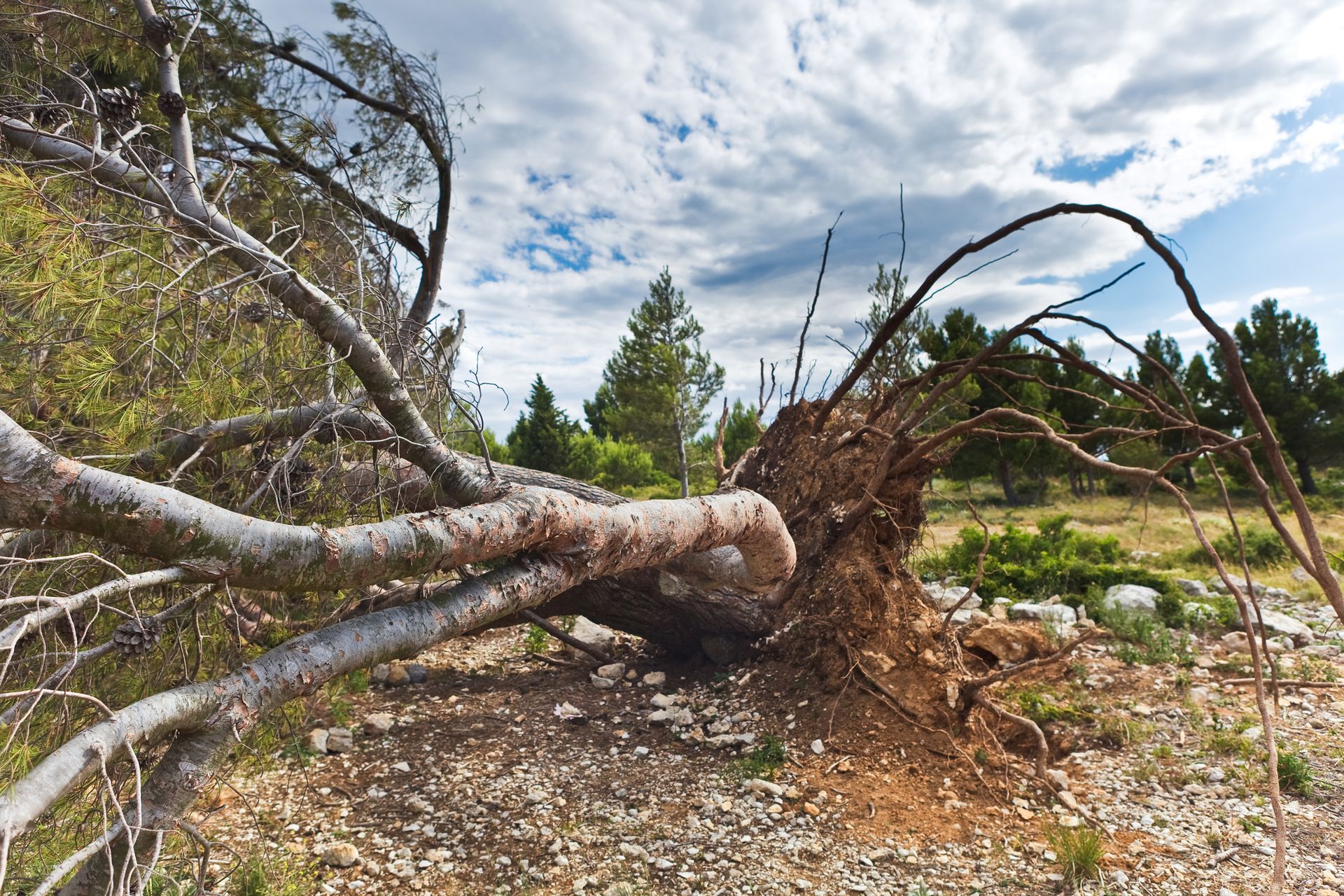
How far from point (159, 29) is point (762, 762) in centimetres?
408

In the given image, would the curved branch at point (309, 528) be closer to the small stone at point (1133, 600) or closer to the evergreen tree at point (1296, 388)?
the small stone at point (1133, 600)

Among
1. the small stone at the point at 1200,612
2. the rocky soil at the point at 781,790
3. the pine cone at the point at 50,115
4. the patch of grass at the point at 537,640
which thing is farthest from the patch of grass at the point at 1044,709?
the pine cone at the point at 50,115

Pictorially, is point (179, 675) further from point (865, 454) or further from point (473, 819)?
point (865, 454)

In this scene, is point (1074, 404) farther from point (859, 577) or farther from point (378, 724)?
point (378, 724)

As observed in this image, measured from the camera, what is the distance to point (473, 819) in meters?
3.26

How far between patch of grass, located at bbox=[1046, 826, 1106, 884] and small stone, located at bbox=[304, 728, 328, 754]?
3.80m

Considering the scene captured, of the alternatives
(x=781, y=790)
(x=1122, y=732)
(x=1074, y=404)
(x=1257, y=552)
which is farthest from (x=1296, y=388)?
(x=781, y=790)

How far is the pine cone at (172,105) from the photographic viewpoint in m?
2.41

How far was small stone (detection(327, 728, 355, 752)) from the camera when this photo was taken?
13.2 feet

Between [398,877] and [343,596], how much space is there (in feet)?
3.95

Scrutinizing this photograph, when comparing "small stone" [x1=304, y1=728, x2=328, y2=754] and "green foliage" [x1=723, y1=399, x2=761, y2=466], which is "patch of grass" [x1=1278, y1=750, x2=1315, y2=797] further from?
"green foliage" [x1=723, y1=399, x2=761, y2=466]

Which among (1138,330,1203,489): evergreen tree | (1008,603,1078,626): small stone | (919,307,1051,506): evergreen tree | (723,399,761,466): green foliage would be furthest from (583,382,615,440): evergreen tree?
(1008,603,1078,626): small stone

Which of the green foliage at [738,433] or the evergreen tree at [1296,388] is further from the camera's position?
the green foliage at [738,433]

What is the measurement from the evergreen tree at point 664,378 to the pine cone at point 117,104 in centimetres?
1657
